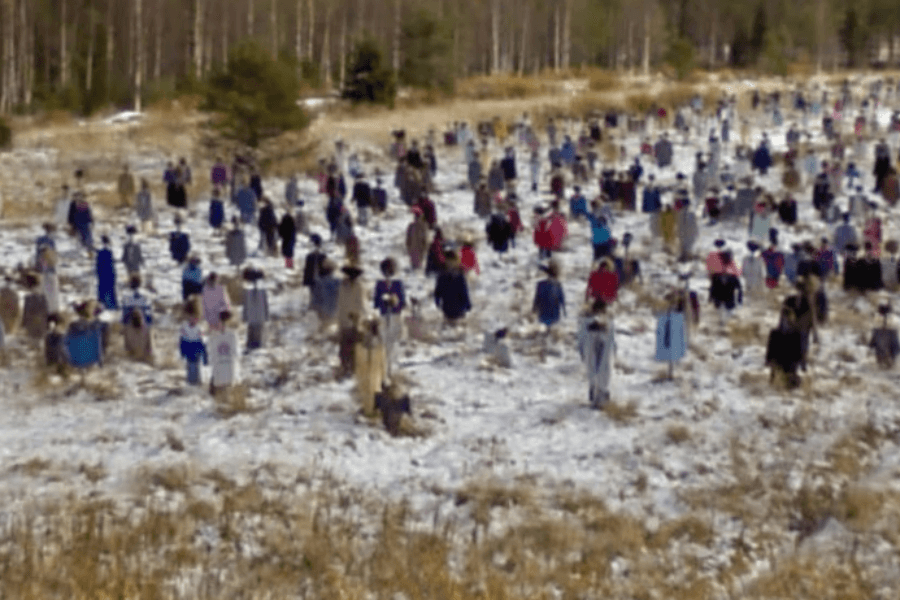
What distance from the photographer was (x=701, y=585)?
10.1 meters

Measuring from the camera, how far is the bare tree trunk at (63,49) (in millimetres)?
41344

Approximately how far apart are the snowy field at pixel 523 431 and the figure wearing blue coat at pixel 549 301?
47 cm

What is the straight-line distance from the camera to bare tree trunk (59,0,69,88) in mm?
41344

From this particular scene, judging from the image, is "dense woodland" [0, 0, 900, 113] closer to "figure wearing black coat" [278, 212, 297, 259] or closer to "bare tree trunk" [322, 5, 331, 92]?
"bare tree trunk" [322, 5, 331, 92]

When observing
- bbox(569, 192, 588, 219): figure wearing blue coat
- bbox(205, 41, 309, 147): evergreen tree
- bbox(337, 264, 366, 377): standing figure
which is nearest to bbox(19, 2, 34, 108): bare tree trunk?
bbox(205, 41, 309, 147): evergreen tree

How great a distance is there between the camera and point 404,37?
40656mm

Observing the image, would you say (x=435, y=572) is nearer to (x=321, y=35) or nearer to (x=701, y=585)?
(x=701, y=585)

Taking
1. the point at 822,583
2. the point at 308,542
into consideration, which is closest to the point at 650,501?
the point at 822,583

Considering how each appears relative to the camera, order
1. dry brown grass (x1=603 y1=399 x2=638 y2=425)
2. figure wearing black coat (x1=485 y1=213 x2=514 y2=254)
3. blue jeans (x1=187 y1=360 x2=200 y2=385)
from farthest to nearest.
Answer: figure wearing black coat (x1=485 y1=213 x2=514 y2=254), blue jeans (x1=187 y1=360 x2=200 y2=385), dry brown grass (x1=603 y1=399 x2=638 y2=425)

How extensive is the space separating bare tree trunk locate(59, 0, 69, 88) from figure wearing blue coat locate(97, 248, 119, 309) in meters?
25.2

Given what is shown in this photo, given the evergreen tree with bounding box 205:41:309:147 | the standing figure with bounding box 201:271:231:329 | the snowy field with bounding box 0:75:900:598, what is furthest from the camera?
the evergreen tree with bounding box 205:41:309:147

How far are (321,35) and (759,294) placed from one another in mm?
38203

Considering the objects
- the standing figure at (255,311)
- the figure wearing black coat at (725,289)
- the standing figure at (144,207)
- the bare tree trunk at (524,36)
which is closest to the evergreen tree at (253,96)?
the standing figure at (144,207)

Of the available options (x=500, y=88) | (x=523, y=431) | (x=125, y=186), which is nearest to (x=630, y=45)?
(x=500, y=88)
